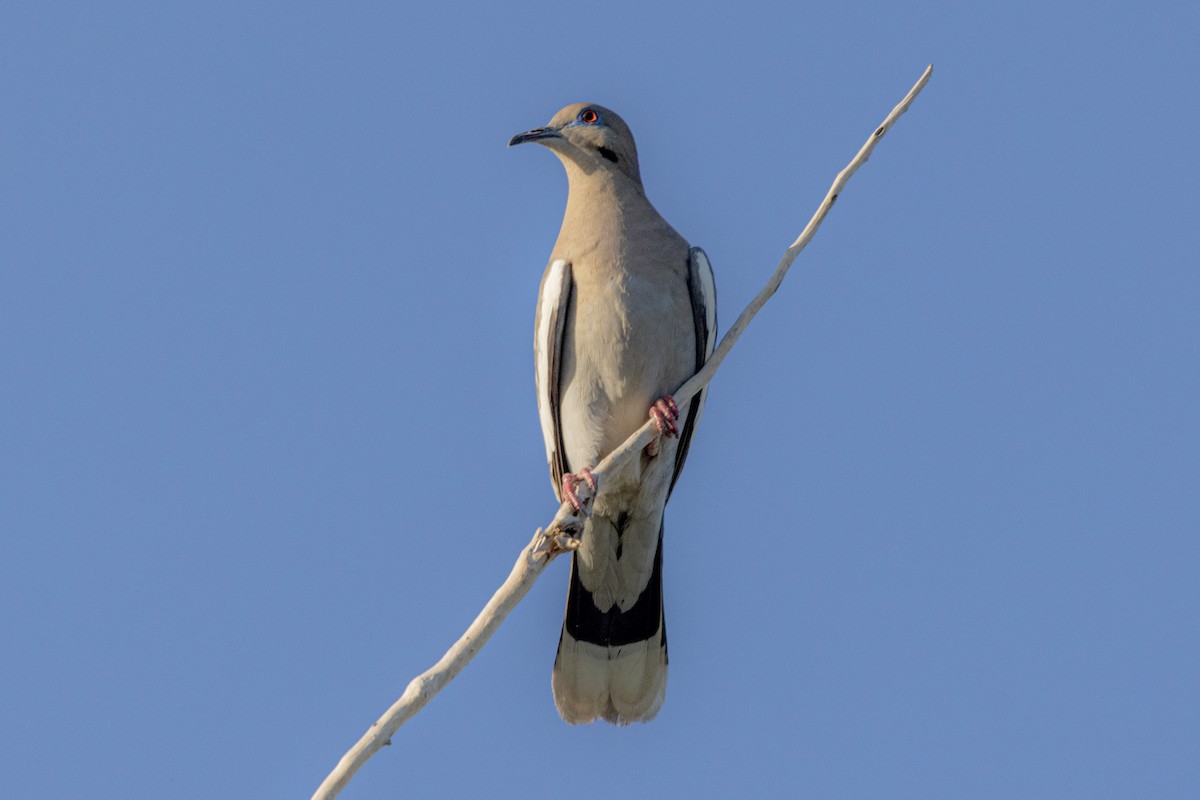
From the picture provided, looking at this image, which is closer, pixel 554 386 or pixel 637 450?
pixel 637 450

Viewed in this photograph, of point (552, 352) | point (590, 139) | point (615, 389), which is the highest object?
point (590, 139)

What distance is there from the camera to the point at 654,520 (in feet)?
22.0

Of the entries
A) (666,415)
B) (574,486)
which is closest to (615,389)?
(666,415)

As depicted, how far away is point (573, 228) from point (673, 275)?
510mm

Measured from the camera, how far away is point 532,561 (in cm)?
501

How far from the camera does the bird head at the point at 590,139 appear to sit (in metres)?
6.96

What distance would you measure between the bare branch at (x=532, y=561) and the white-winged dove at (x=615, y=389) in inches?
12.3

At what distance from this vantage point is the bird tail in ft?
22.0

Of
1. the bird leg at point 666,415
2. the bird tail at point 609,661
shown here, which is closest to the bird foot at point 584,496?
the bird leg at point 666,415

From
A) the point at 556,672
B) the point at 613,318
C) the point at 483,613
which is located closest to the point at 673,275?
the point at 613,318

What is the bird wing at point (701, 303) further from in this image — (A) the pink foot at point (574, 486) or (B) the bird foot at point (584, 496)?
(B) the bird foot at point (584, 496)

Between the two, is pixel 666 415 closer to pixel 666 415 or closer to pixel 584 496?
pixel 666 415

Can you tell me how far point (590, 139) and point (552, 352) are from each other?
1033 mm

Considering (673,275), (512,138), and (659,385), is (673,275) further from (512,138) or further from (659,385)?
(512,138)
